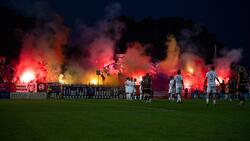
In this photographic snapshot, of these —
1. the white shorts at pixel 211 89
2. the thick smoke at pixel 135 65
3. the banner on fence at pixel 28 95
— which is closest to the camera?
the white shorts at pixel 211 89

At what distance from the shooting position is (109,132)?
35.2 feet

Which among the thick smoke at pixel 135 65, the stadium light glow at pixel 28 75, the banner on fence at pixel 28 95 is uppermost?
the thick smoke at pixel 135 65

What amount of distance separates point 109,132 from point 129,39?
101 metres

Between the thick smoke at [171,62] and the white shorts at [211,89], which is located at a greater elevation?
the thick smoke at [171,62]

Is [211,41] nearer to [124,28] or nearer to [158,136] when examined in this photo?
[124,28]

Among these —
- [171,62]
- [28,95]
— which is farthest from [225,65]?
[28,95]

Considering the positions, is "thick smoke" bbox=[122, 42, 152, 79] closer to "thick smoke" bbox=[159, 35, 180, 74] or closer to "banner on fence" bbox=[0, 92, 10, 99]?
"thick smoke" bbox=[159, 35, 180, 74]

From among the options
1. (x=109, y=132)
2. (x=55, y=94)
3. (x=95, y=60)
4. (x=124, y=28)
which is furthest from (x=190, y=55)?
(x=109, y=132)

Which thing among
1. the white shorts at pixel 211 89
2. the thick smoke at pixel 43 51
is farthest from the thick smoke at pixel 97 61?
the white shorts at pixel 211 89

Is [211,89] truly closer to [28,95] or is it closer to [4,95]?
[28,95]

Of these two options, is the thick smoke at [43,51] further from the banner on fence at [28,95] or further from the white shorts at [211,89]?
the white shorts at [211,89]

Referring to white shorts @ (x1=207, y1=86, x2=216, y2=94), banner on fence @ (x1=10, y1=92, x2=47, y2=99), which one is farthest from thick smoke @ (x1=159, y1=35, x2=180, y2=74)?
white shorts @ (x1=207, y1=86, x2=216, y2=94)

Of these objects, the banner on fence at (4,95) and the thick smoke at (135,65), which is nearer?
the banner on fence at (4,95)

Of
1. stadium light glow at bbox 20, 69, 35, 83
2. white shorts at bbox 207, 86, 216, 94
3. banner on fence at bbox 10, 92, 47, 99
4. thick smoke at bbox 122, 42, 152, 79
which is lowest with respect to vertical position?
banner on fence at bbox 10, 92, 47, 99
